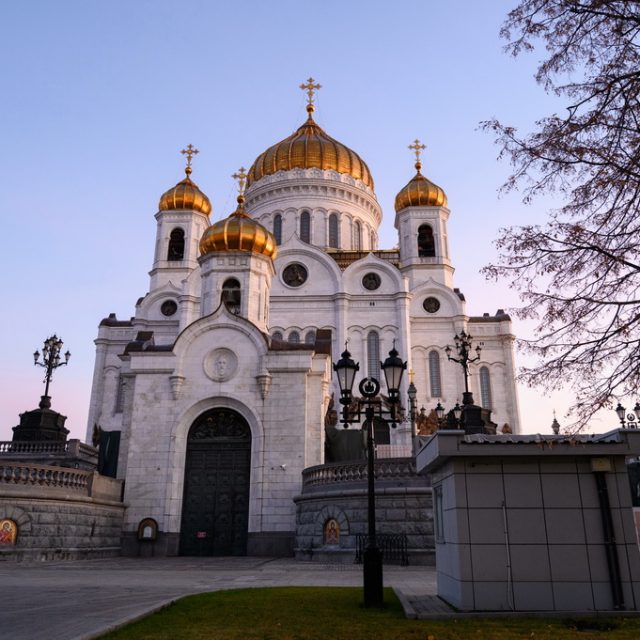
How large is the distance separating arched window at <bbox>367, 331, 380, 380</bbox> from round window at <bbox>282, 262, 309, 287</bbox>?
573 cm

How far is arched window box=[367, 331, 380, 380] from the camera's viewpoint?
38094mm

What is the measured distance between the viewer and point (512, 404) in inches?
1540

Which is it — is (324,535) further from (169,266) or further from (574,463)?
(169,266)

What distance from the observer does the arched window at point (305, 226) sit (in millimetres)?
45656

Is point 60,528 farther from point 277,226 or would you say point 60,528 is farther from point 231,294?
point 277,226

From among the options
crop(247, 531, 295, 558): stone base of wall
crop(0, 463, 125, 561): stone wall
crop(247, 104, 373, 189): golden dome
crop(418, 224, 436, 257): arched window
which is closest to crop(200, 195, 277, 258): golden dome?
crop(0, 463, 125, 561): stone wall

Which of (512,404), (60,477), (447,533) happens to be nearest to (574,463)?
(447,533)

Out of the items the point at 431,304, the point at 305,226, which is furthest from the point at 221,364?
the point at 305,226

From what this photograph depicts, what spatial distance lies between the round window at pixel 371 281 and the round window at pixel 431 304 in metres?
3.55

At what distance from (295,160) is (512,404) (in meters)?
23.9

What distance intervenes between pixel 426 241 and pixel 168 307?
18.3 m

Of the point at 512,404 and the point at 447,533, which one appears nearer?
the point at 447,533

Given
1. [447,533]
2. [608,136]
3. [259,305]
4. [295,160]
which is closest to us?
[608,136]

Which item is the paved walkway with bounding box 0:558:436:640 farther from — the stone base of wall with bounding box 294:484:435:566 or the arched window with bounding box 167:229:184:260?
the arched window with bounding box 167:229:184:260
